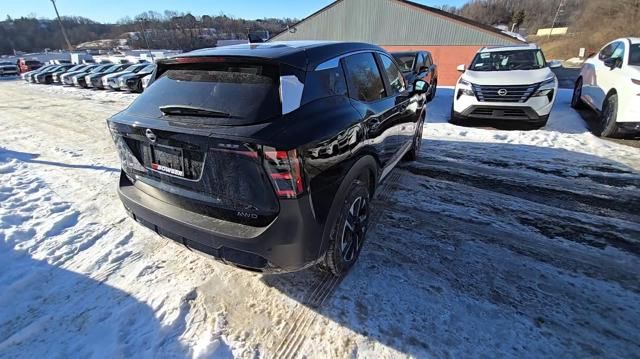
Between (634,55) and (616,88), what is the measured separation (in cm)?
91

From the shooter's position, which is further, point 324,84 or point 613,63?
point 613,63

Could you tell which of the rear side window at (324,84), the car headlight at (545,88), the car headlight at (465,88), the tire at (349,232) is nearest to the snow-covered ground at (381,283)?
the tire at (349,232)

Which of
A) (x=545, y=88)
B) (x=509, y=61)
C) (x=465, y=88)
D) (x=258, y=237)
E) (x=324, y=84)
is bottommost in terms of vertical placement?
(x=465, y=88)

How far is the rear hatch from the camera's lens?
187cm

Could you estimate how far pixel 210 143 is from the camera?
191cm

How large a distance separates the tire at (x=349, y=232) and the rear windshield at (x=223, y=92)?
2.93ft

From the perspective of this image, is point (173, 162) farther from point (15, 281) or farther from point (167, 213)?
point (15, 281)

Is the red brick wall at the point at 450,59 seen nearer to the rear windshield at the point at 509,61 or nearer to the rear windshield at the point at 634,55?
the rear windshield at the point at 509,61

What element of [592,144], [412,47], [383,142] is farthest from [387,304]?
[412,47]

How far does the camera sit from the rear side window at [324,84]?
2.21 meters

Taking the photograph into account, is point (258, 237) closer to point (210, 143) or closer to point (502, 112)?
point (210, 143)

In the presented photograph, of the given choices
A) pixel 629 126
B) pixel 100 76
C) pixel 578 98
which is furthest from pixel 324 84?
pixel 100 76

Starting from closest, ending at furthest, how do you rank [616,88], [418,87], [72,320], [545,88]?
[72,320], [418,87], [616,88], [545,88]

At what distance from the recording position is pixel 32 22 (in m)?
86.3
